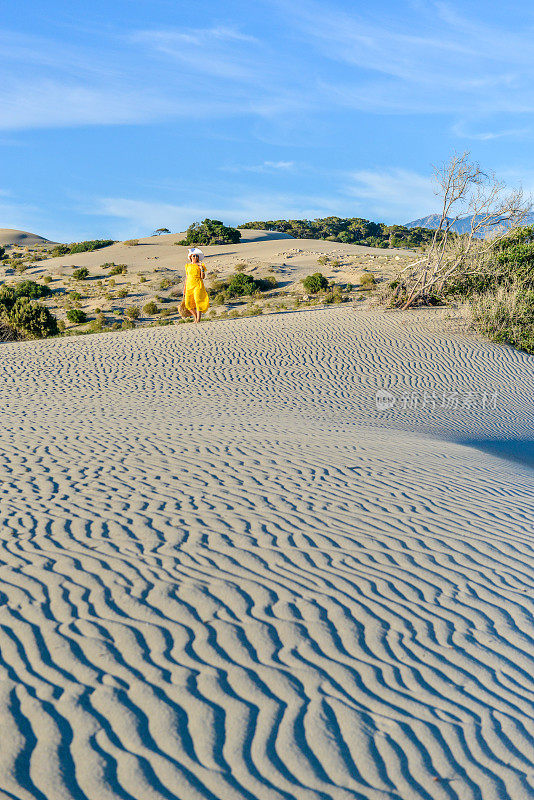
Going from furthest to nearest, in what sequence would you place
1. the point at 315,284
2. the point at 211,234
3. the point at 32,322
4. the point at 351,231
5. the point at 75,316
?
1. the point at 351,231
2. the point at 211,234
3. the point at 315,284
4. the point at 75,316
5. the point at 32,322

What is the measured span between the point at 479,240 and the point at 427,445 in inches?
612

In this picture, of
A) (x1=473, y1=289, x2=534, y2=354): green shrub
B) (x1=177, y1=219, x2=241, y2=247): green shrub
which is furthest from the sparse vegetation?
(x1=177, y1=219, x2=241, y2=247): green shrub

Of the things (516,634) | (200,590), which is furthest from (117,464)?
(516,634)

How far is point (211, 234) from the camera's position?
58.1 metres

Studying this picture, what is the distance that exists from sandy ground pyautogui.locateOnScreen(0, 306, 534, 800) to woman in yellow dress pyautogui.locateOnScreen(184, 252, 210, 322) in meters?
10.8

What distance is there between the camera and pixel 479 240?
2430cm

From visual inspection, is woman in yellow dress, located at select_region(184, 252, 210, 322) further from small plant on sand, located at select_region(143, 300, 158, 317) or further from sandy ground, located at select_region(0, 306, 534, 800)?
sandy ground, located at select_region(0, 306, 534, 800)

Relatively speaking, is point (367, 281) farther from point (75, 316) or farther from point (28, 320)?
point (28, 320)

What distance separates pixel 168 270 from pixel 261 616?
143 feet

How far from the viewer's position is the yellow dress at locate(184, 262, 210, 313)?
21.7m

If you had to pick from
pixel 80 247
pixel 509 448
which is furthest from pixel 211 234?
pixel 509 448

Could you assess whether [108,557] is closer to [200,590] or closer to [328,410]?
[200,590]

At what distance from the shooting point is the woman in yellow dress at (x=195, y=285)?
21002 mm

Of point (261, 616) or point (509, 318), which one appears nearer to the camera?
point (261, 616)
